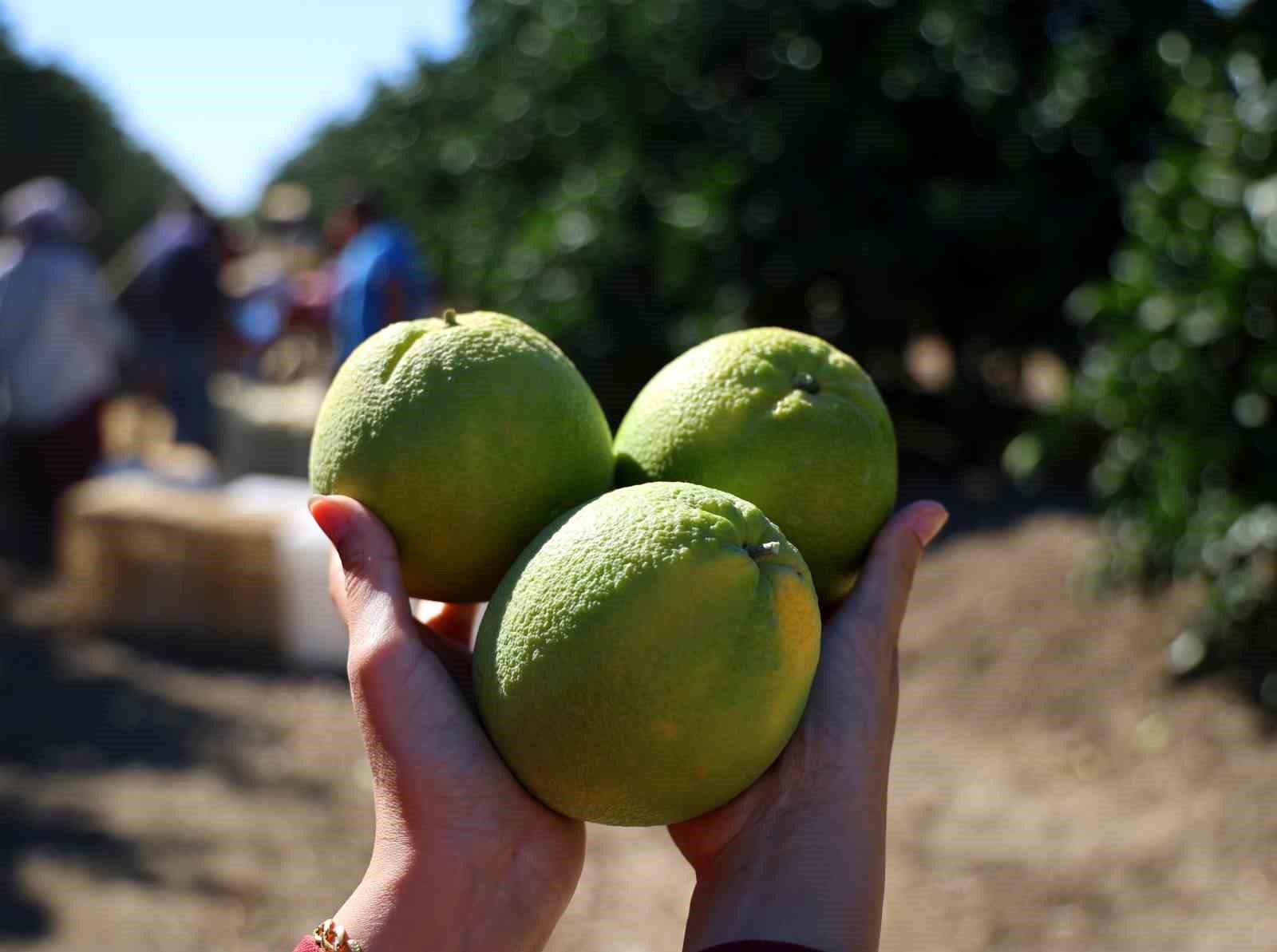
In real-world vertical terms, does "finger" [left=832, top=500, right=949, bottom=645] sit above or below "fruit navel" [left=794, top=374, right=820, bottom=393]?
below

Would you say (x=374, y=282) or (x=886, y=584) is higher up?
(x=886, y=584)

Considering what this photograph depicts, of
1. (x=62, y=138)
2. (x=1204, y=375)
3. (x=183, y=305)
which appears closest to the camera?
(x=1204, y=375)

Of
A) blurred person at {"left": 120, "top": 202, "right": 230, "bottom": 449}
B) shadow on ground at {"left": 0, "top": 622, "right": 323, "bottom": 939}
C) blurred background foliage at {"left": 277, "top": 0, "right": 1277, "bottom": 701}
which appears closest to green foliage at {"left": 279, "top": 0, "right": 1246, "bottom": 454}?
blurred background foliage at {"left": 277, "top": 0, "right": 1277, "bottom": 701}

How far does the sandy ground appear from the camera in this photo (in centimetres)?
433

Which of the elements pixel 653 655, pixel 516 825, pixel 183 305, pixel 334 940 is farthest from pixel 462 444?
pixel 183 305

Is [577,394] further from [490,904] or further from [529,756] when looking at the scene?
[490,904]

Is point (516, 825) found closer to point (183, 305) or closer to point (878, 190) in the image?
point (878, 190)

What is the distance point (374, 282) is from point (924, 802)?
512cm

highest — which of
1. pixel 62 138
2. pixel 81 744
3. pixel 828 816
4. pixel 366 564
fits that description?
pixel 366 564

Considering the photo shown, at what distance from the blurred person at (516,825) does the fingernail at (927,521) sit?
25 cm

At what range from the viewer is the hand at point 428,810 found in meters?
1.80

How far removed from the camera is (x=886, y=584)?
211 centimetres

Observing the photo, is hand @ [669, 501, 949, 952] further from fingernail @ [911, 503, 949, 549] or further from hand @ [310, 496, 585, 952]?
hand @ [310, 496, 585, 952]

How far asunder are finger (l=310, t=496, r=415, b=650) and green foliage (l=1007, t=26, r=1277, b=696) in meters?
4.26
